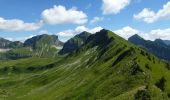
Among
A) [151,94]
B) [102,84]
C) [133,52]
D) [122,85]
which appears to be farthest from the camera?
[133,52]

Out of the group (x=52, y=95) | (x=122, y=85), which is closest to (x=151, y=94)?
(x=122, y=85)

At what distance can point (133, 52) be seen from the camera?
18700 centimetres

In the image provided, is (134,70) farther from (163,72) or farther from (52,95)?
(52,95)

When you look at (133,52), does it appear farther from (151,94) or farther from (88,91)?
(151,94)

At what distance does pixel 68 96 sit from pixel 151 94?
6581 centimetres

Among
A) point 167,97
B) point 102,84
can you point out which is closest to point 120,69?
point 102,84

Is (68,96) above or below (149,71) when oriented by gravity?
below

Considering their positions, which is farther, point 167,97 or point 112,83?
point 112,83

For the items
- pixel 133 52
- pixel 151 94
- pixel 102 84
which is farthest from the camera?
pixel 133 52

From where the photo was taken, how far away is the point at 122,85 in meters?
145

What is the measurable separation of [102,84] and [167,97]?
4451cm

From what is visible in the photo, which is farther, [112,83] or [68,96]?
[68,96]

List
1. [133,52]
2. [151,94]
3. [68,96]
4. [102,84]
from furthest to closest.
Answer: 1. [133,52]
2. [68,96]
3. [102,84]
4. [151,94]

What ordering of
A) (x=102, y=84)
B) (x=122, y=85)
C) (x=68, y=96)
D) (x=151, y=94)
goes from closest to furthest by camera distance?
(x=151, y=94) < (x=122, y=85) < (x=102, y=84) < (x=68, y=96)
